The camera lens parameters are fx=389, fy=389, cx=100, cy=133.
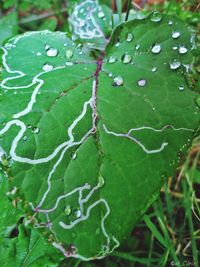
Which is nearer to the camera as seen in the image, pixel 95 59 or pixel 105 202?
pixel 105 202

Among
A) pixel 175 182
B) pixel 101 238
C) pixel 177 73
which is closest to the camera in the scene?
pixel 101 238

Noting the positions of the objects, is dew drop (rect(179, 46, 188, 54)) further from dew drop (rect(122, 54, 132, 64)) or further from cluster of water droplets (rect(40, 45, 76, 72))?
cluster of water droplets (rect(40, 45, 76, 72))

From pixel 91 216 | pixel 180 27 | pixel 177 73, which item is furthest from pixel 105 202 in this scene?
pixel 180 27

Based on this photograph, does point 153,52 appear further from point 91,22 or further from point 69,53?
point 91,22

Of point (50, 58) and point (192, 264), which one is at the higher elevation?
point (50, 58)

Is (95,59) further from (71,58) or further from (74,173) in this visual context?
(74,173)

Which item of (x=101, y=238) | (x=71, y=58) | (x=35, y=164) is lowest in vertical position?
(x=101, y=238)
